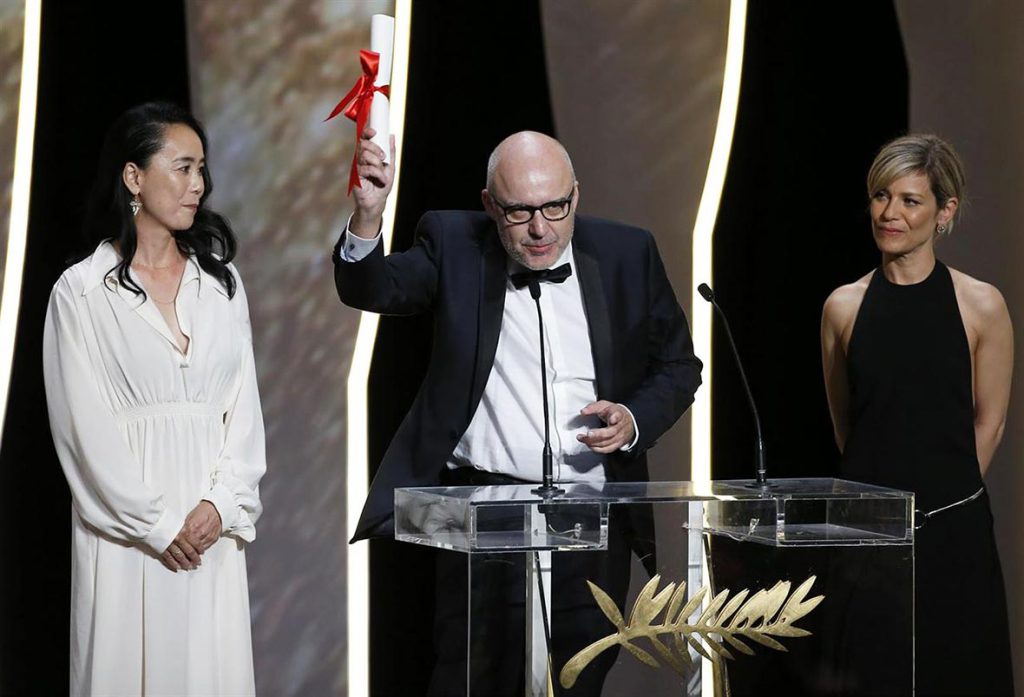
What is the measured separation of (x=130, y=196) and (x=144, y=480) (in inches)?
25.9

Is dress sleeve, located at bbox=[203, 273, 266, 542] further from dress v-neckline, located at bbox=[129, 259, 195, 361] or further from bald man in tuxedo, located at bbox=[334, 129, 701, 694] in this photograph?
bald man in tuxedo, located at bbox=[334, 129, 701, 694]

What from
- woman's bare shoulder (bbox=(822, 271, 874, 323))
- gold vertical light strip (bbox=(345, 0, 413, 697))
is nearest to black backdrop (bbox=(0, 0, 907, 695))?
gold vertical light strip (bbox=(345, 0, 413, 697))

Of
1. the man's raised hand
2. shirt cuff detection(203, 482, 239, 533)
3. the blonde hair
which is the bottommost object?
shirt cuff detection(203, 482, 239, 533)

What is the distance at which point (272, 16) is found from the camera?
387 cm

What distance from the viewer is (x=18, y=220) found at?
364 cm

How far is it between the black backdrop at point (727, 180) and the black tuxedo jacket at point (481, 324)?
927 millimetres

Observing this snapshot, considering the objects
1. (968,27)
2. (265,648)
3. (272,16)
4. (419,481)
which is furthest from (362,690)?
(968,27)

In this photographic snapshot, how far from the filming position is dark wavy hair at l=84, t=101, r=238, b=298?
3.26 metres

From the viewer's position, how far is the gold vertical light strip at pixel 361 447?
3.89 metres

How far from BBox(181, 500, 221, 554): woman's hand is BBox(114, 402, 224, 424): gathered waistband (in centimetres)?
20

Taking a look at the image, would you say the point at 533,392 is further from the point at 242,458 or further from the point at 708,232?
the point at 708,232

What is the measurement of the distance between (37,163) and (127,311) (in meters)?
0.74

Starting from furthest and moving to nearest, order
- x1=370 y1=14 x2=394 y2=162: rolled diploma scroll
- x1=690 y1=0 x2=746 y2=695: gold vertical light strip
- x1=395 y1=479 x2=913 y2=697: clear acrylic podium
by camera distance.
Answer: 1. x1=690 y1=0 x2=746 y2=695: gold vertical light strip
2. x1=370 y1=14 x2=394 y2=162: rolled diploma scroll
3. x1=395 y1=479 x2=913 y2=697: clear acrylic podium

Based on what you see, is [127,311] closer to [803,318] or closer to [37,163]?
[37,163]
